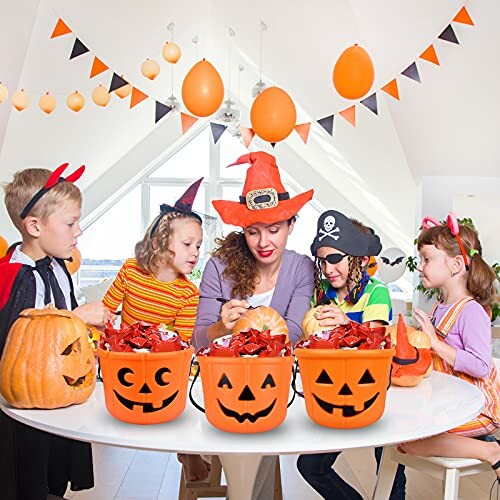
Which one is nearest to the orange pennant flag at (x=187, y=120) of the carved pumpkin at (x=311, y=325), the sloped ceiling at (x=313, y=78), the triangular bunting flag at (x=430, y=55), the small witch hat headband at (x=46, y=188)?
the sloped ceiling at (x=313, y=78)

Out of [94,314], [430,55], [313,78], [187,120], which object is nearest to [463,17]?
[430,55]

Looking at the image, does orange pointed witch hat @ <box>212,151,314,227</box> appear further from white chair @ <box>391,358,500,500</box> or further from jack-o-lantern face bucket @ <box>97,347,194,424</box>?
jack-o-lantern face bucket @ <box>97,347,194,424</box>

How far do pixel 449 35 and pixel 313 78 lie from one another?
1.94 m

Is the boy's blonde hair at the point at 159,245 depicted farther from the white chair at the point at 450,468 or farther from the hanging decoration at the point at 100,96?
the hanging decoration at the point at 100,96

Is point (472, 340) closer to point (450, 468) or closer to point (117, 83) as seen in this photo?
point (450, 468)

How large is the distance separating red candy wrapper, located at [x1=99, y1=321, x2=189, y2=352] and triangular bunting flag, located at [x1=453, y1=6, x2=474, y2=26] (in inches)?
127

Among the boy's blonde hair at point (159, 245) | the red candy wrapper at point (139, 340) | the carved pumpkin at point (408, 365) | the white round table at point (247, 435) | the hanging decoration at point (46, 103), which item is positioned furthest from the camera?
the hanging decoration at point (46, 103)

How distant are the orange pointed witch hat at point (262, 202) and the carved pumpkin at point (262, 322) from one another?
42cm

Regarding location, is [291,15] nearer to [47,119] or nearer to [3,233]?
[47,119]

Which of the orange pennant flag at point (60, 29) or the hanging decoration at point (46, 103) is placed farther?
the hanging decoration at point (46, 103)

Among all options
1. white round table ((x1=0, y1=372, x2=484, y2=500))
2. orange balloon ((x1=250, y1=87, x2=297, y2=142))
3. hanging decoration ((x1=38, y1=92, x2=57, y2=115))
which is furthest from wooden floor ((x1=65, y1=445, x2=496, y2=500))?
hanging decoration ((x1=38, y1=92, x2=57, y2=115))

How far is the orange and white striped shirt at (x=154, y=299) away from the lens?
2611 millimetres

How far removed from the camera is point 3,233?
5.80 meters

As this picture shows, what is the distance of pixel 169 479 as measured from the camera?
3271 millimetres
